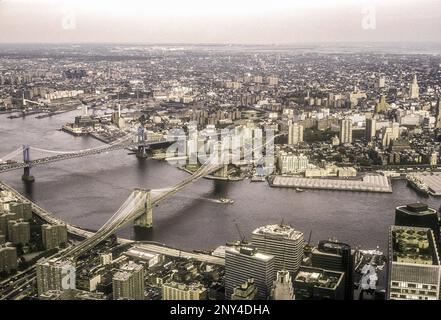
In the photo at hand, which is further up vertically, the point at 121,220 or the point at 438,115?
the point at 438,115

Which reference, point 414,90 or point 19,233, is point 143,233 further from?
point 414,90

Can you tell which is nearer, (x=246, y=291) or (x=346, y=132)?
(x=246, y=291)

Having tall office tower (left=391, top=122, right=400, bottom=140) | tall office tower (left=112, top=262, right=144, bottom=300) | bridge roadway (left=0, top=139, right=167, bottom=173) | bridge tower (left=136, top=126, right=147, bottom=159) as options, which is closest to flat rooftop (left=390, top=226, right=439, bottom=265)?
tall office tower (left=112, top=262, right=144, bottom=300)

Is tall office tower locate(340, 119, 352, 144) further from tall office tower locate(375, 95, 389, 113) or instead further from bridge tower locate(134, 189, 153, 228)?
bridge tower locate(134, 189, 153, 228)

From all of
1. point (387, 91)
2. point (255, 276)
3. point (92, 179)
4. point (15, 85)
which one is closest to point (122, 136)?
point (92, 179)

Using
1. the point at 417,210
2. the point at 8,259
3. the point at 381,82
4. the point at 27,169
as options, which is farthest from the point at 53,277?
the point at 381,82

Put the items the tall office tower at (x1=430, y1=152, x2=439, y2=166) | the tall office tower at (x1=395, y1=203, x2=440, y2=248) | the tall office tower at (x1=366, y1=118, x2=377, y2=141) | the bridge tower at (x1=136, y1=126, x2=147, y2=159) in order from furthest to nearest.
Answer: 1. the tall office tower at (x1=366, y1=118, x2=377, y2=141)
2. the bridge tower at (x1=136, y1=126, x2=147, y2=159)
3. the tall office tower at (x1=430, y1=152, x2=439, y2=166)
4. the tall office tower at (x1=395, y1=203, x2=440, y2=248)
